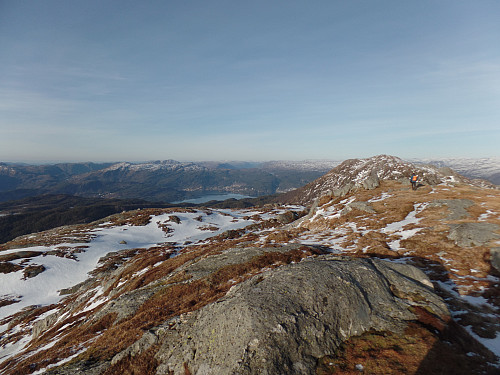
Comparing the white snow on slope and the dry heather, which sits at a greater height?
the dry heather

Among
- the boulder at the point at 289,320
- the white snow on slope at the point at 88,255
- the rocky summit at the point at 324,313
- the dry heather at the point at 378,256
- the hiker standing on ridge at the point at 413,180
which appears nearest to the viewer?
the boulder at the point at 289,320

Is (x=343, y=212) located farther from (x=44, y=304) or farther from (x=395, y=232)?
(x=44, y=304)

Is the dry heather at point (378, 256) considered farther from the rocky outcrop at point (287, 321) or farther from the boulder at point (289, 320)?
the boulder at point (289, 320)

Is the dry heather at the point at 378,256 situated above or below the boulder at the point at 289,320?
below

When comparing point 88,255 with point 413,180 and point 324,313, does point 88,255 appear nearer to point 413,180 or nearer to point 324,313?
point 324,313

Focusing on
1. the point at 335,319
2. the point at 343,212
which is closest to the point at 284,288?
the point at 335,319

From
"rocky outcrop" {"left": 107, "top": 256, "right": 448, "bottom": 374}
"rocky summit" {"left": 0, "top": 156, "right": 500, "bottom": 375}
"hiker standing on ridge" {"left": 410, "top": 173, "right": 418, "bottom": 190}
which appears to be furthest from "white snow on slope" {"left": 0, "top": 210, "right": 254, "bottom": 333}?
"hiker standing on ridge" {"left": 410, "top": 173, "right": 418, "bottom": 190}

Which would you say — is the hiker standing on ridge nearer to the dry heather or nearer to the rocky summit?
the dry heather

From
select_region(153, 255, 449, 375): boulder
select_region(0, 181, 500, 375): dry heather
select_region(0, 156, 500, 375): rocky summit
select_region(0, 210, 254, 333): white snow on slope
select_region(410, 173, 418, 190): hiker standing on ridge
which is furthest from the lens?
select_region(0, 210, 254, 333): white snow on slope

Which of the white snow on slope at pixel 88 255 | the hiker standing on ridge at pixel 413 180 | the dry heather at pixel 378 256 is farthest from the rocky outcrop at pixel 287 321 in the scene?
the white snow on slope at pixel 88 255
